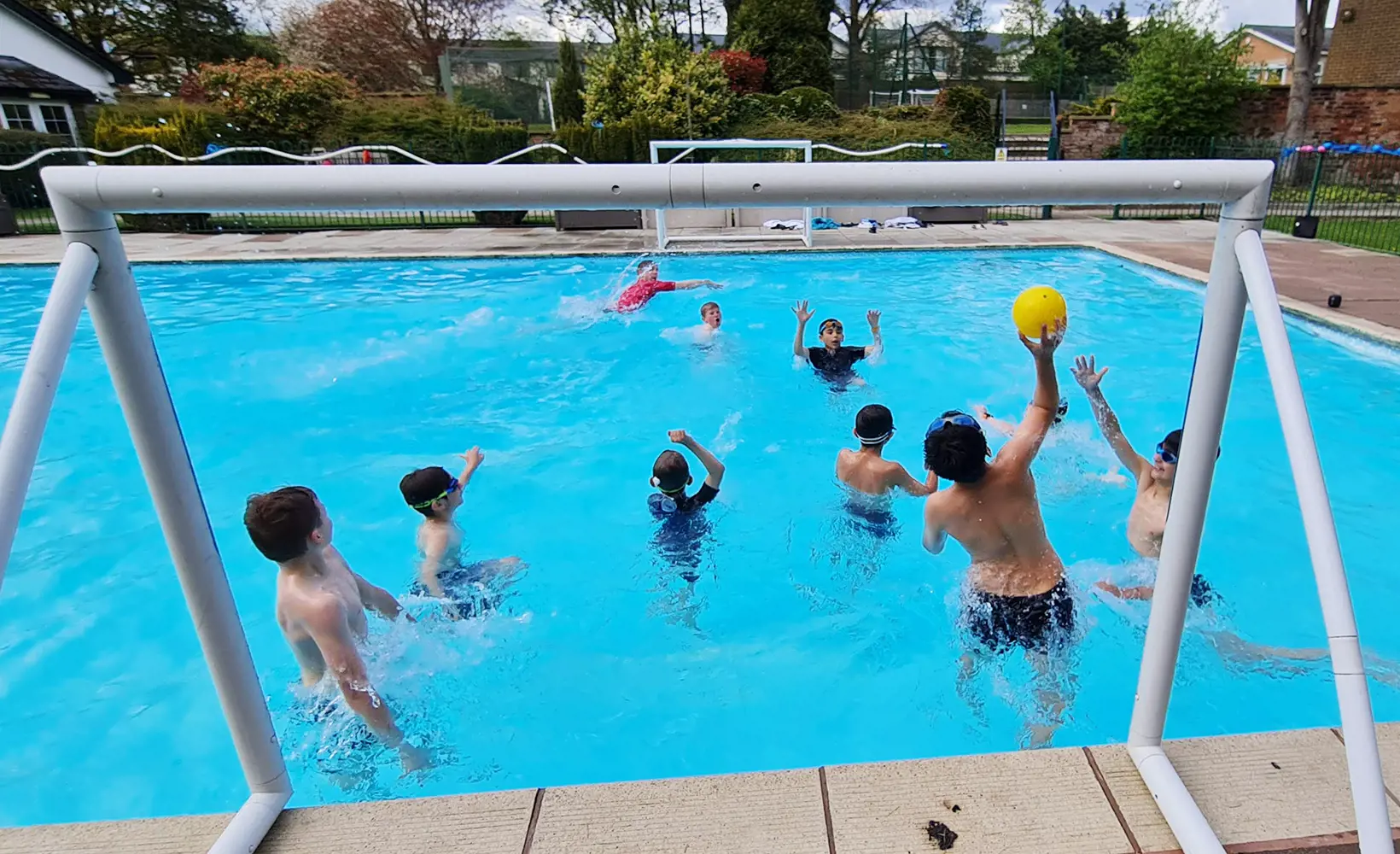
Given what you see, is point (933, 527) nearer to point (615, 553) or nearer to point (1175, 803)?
point (1175, 803)

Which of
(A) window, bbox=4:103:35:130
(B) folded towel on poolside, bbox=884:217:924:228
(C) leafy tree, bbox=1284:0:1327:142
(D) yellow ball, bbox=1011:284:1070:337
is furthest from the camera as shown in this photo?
(A) window, bbox=4:103:35:130

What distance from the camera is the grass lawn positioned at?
14133mm

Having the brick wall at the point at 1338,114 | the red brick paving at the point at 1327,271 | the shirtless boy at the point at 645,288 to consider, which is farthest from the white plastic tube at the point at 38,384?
the brick wall at the point at 1338,114

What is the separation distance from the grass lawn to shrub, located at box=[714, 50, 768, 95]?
16504 mm

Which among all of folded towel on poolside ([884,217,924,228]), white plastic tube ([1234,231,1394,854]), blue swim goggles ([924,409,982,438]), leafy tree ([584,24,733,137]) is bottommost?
folded towel on poolside ([884,217,924,228])

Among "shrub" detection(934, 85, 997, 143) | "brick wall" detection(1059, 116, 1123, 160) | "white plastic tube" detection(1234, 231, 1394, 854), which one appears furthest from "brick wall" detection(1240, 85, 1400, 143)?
"white plastic tube" detection(1234, 231, 1394, 854)

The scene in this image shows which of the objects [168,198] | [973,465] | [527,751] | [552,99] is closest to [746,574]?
[527,751]

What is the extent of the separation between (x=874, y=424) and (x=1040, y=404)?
1.72 metres

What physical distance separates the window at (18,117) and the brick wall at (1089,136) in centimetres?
3519

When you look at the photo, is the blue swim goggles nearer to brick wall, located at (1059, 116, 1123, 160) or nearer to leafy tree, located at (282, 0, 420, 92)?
brick wall, located at (1059, 116, 1123, 160)

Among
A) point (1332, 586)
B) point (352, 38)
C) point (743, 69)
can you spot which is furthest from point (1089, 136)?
point (352, 38)

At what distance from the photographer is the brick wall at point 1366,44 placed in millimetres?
24812

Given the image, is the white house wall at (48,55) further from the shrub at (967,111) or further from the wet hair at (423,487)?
the wet hair at (423,487)

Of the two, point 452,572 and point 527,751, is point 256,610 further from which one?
point 527,751
